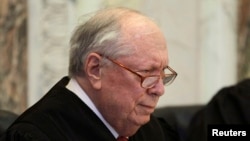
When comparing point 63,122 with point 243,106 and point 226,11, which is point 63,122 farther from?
point 226,11

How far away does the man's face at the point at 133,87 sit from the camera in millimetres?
2533

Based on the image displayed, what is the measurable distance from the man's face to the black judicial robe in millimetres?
73

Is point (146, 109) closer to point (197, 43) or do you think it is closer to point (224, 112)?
point (224, 112)

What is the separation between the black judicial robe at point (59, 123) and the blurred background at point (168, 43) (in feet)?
4.06

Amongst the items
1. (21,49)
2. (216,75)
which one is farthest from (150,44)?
(216,75)

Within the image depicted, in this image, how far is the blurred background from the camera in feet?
12.6

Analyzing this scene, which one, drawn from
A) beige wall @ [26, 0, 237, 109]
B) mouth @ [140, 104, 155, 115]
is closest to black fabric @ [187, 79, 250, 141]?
beige wall @ [26, 0, 237, 109]

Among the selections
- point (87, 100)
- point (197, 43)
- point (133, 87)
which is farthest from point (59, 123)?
point (197, 43)

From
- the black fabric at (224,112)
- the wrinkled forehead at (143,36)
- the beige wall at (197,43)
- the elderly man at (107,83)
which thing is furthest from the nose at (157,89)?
the beige wall at (197,43)

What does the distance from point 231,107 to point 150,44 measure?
1.56 metres

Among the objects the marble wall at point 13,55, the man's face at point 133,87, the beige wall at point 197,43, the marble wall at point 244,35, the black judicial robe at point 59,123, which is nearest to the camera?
the black judicial robe at point 59,123

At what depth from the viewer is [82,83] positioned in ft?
8.63

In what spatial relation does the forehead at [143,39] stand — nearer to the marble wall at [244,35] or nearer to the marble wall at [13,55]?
the marble wall at [13,55]

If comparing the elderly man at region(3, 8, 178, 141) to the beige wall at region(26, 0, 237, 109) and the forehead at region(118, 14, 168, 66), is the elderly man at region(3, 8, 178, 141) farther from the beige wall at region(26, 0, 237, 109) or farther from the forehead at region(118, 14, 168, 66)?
the beige wall at region(26, 0, 237, 109)
